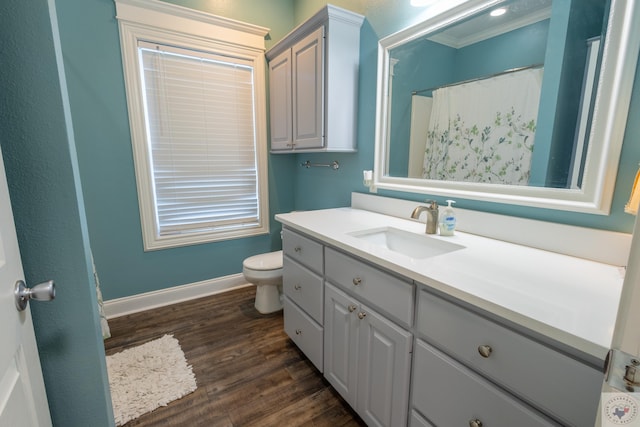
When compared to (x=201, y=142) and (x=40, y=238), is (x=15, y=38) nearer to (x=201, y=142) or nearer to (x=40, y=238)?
(x=40, y=238)

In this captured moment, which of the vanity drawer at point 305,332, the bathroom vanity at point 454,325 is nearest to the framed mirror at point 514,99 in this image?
the bathroom vanity at point 454,325

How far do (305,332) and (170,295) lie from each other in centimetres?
142

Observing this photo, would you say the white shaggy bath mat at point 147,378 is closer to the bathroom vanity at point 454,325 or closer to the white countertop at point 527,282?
the bathroom vanity at point 454,325

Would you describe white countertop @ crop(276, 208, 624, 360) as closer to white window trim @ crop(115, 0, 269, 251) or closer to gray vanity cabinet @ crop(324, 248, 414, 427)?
gray vanity cabinet @ crop(324, 248, 414, 427)

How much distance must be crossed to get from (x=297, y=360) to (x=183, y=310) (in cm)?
115

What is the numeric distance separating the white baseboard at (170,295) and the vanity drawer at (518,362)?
216 centimetres

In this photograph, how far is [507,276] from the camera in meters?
0.90

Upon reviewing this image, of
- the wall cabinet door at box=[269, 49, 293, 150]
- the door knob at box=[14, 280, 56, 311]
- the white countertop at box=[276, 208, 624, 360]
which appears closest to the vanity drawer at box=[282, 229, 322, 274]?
the white countertop at box=[276, 208, 624, 360]

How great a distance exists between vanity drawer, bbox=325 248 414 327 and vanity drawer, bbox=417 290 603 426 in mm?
85

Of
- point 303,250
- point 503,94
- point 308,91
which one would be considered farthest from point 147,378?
point 503,94

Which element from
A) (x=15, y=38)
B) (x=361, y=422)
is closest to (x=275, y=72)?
(x=15, y=38)

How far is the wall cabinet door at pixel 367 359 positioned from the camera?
1.06 meters

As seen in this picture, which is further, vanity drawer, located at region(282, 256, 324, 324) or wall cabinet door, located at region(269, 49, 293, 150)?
wall cabinet door, located at region(269, 49, 293, 150)

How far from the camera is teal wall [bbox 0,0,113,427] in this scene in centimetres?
68
